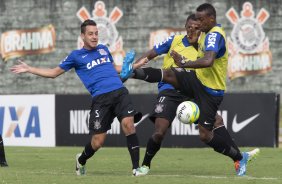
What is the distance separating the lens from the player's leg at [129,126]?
11.9 m

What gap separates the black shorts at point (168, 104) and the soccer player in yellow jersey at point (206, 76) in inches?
36.0

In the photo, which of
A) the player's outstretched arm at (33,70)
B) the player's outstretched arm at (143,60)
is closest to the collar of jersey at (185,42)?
the player's outstretched arm at (143,60)

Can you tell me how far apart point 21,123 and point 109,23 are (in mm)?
19297

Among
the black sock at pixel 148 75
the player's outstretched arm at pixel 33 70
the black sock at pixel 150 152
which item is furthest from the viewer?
the black sock at pixel 150 152

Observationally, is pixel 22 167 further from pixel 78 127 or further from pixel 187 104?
pixel 78 127

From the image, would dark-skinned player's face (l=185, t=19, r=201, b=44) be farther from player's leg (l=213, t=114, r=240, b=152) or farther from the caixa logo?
the caixa logo

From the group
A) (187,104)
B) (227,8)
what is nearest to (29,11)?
(227,8)

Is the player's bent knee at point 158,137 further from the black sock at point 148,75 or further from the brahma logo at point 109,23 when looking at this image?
the brahma logo at point 109,23

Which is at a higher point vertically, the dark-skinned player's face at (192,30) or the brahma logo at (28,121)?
the dark-skinned player's face at (192,30)

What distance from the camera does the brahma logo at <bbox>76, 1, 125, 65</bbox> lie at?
40344mm

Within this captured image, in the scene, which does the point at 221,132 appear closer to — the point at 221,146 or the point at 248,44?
the point at 221,146

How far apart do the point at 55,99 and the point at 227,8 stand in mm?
18785

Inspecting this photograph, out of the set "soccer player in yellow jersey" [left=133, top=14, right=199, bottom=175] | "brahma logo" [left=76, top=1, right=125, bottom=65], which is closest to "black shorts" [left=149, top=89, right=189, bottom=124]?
"soccer player in yellow jersey" [left=133, top=14, right=199, bottom=175]

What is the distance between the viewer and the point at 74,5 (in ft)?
133
